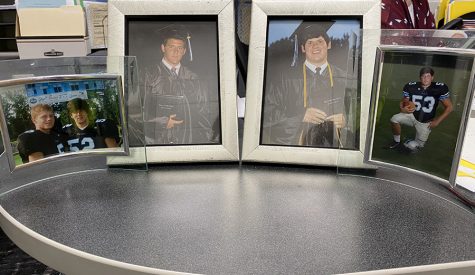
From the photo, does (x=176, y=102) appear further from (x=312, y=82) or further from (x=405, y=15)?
(x=405, y=15)

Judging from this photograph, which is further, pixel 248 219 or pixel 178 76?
pixel 178 76

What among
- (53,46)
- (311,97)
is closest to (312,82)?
(311,97)

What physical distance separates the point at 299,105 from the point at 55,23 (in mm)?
1632

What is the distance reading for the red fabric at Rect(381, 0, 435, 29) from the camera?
167cm

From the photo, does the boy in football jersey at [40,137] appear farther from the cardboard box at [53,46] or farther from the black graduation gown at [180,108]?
the cardboard box at [53,46]

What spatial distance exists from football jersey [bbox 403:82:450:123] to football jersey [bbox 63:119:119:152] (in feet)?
1.61

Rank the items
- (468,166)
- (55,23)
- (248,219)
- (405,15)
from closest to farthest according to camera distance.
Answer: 1. (248,219)
2. (468,166)
3. (405,15)
4. (55,23)

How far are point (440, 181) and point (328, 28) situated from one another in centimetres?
31

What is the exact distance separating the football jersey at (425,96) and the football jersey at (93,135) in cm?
49

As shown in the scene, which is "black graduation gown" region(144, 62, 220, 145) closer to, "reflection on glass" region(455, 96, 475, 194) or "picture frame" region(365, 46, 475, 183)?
"picture frame" region(365, 46, 475, 183)

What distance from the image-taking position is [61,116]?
26.0 inches

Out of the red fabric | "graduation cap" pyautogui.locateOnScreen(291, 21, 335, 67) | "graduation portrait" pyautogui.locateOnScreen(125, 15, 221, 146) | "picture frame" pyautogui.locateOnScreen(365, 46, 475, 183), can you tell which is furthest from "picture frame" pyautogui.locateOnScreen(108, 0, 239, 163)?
the red fabric

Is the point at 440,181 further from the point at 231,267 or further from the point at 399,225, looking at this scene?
the point at 231,267

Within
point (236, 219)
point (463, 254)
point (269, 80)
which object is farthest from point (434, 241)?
point (269, 80)
